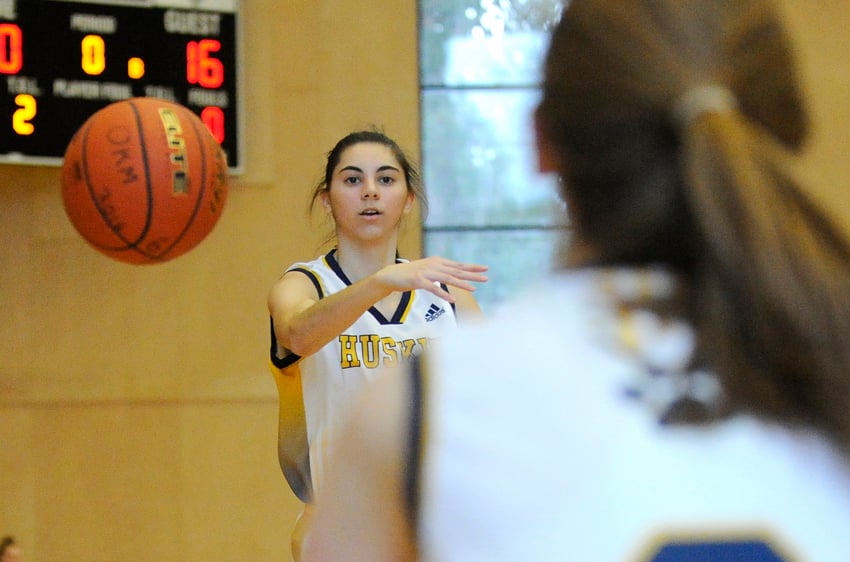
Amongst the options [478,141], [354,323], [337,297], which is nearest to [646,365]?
[337,297]

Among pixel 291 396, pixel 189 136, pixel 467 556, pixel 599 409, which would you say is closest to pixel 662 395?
pixel 599 409

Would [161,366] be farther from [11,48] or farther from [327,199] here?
[327,199]

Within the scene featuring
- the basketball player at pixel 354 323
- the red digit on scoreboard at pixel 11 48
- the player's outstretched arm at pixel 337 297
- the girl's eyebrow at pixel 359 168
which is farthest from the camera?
the red digit on scoreboard at pixel 11 48

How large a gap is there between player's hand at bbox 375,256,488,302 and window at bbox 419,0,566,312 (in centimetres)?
267

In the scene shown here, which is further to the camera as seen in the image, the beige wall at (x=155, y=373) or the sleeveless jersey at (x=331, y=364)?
the beige wall at (x=155, y=373)

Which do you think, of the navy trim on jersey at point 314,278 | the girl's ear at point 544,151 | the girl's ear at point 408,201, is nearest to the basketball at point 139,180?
the navy trim on jersey at point 314,278

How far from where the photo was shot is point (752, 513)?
33.0 inches

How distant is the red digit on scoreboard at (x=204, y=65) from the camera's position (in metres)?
4.63

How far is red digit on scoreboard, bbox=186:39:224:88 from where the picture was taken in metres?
4.63

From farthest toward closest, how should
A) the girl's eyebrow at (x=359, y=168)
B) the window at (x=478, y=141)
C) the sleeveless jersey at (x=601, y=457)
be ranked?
1. the window at (x=478, y=141)
2. the girl's eyebrow at (x=359, y=168)
3. the sleeveless jersey at (x=601, y=457)

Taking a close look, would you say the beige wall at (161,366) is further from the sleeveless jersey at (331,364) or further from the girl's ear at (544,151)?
the girl's ear at (544,151)

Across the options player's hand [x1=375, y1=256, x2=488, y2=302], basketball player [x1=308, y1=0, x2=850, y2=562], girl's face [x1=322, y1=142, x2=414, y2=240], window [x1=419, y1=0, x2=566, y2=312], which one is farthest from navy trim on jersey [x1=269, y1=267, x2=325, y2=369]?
basketball player [x1=308, y1=0, x2=850, y2=562]

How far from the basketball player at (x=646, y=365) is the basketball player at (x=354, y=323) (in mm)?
2144

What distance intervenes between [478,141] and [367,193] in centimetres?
214
